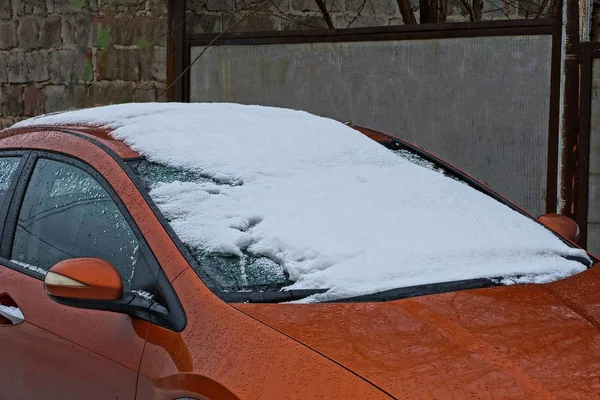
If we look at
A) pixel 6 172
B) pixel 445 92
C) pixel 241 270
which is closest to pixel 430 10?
pixel 445 92

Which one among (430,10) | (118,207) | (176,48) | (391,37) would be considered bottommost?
(118,207)

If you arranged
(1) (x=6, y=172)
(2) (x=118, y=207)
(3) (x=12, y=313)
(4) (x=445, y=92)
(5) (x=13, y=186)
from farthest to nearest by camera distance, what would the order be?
(4) (x=445, y=92)
(1) (x=6, y=172)
(5) (x=13, y=186)
(3) (x=12, y=313)
(2) (x=118, y=207)

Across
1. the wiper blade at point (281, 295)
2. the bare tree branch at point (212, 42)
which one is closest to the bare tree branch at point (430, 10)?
the bare tree branch at point (212, 42)

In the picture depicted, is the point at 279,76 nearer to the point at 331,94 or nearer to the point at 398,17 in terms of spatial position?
the point at 331,94

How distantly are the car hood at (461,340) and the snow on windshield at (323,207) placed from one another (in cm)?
19

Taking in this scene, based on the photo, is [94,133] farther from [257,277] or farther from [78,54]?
[78,54]

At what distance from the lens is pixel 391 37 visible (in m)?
7.46

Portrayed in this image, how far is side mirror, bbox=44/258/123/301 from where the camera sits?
2.92 m

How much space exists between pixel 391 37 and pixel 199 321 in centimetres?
502

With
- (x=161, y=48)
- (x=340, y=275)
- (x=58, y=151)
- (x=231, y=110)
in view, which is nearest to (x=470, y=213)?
(x=340, y=275)

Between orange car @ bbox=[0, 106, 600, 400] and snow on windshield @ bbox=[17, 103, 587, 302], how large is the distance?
0.18ft

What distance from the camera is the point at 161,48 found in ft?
28.5

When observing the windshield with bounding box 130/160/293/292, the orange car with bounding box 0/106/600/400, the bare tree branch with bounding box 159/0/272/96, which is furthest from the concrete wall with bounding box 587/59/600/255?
the windshield with bounding box 130/160/293/292

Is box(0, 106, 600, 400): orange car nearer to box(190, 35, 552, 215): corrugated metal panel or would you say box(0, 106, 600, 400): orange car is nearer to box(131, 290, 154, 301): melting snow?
box(131, 290, 154, 301): melting snow
